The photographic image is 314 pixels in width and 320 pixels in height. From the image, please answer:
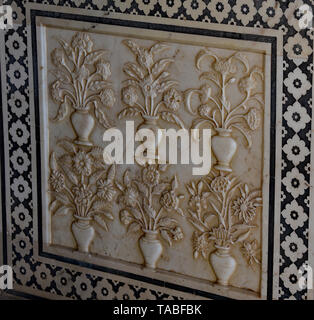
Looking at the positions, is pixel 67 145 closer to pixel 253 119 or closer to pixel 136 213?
pixel 136 213

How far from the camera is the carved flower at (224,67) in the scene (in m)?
2.17

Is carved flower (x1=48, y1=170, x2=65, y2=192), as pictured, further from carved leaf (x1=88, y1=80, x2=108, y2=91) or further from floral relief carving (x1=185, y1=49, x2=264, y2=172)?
floral relief carving (x1=185, y1=49, x2=264, y2=172)

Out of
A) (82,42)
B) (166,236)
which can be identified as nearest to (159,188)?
(166,236)

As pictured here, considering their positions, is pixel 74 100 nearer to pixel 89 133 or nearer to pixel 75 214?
pixel 89 133

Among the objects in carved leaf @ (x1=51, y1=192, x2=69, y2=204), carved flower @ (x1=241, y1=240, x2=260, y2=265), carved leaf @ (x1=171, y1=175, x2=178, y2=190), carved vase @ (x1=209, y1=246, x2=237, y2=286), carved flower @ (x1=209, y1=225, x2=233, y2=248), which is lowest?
carved vase @ (x1=209, y1=246, x2=237, y2=286)

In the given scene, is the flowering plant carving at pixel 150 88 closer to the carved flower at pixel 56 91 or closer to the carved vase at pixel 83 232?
the carved flower at pixel 56 91

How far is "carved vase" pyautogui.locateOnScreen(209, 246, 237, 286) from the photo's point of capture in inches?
89.0

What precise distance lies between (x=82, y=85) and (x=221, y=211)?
574 millimetres

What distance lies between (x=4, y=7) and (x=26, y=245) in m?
0.78

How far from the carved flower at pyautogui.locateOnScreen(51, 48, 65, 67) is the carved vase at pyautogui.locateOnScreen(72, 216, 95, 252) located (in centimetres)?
49

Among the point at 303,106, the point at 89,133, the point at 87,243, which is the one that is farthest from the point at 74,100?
the point at 303,106

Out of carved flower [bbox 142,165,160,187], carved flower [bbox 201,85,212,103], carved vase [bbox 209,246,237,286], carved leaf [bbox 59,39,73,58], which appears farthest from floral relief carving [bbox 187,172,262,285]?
carved leaf [bbox 59,39,73,58]

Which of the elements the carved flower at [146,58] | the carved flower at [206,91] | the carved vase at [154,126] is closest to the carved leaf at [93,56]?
the carved flower at [146,58]

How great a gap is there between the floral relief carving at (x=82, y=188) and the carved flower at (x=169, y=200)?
0.18m
